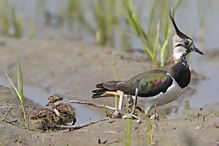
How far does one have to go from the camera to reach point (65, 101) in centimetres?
805

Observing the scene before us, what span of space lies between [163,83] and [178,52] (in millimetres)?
481

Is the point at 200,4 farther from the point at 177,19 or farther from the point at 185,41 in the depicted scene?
the point at 185,41

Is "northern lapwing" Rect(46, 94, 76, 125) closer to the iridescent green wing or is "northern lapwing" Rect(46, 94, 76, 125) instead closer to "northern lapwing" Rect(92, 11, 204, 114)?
"northern lapwing" Rect(92, 11, 204, 114)

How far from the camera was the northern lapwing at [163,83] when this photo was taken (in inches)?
230

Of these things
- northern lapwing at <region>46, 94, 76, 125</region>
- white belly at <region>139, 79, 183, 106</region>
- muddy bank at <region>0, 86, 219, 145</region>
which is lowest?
muddy bank at <region>0, 86, 219, 145</region>

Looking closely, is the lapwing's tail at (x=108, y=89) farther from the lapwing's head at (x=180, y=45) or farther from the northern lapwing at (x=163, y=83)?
the lapwing's head at (x=180, y=45)

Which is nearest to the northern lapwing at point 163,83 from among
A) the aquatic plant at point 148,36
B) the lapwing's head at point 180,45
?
the lapwing's head at point 180,45

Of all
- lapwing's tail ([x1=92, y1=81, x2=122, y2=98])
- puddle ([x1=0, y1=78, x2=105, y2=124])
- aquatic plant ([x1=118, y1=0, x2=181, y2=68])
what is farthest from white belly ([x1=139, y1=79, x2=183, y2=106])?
aquatic plant ([x1=118, y1=0, x2=181, y2=68])

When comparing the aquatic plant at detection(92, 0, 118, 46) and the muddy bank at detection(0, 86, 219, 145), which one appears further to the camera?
the aquatic plant at detection(92, 0, 118, 46)

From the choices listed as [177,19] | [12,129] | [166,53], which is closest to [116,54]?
[166,53]

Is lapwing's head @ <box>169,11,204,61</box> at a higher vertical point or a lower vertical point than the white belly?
higher

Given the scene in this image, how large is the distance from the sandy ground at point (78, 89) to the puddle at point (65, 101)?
230mm

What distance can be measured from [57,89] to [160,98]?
3.10m

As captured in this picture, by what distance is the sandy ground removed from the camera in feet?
17.3
